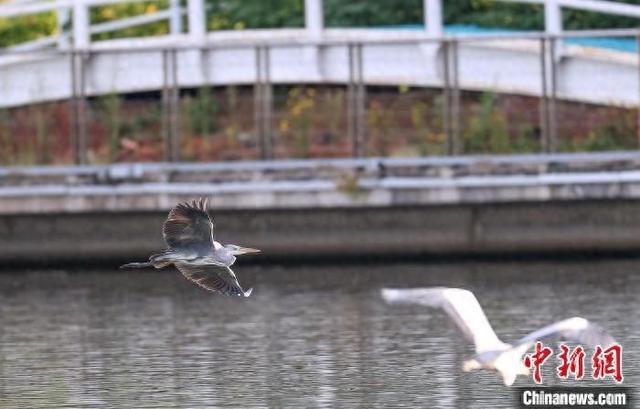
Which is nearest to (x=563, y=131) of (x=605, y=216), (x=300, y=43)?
(x=605, y=216)

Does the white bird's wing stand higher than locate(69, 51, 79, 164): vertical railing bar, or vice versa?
locate(69, 51, 79, 164): vertical railing bar

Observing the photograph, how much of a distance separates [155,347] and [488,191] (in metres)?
8.49

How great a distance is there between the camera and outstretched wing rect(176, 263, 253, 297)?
15.7 m

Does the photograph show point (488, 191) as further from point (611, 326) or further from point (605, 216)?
point (611, 326)

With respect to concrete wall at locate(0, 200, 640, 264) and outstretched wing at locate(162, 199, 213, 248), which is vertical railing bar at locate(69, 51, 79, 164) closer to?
concrete wall at locate(0, 200, 640, 264)

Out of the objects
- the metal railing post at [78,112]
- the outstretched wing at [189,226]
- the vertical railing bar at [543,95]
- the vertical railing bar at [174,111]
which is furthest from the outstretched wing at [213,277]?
the metal railing post at [78,112]

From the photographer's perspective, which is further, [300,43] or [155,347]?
[300,43]

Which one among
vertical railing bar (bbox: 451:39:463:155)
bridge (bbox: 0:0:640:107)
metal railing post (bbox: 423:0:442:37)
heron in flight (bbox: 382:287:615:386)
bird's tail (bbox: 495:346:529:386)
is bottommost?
bird's tail (bbox: 495:346:529:386)

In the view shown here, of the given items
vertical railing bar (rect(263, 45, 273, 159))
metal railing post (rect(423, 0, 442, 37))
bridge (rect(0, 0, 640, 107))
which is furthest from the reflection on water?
metal railing post (rect(423, 0, 442, 37))

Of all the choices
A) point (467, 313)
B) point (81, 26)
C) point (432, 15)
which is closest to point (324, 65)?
point (432, 15)

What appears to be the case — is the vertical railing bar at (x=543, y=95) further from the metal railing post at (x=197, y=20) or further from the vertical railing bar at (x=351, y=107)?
the metal railing post at (x=197, y=20)

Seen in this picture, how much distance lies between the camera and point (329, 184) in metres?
28.2

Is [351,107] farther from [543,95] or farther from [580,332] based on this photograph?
[580,332]

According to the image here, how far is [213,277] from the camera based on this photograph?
624 inches
